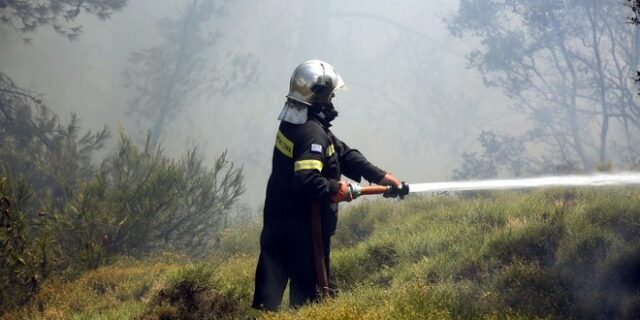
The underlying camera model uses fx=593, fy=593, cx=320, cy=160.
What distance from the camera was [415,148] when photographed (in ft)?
146

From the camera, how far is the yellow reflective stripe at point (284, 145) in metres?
4.27

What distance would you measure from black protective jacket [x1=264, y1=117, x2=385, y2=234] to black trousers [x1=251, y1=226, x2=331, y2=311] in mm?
85

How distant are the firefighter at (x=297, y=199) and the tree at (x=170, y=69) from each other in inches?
1103

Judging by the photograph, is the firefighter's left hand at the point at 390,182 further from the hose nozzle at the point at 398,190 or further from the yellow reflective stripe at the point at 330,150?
the yellow reflective stripe at the point at 330,150

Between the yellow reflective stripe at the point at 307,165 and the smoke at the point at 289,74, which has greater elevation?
the smoke at the point at 289,74

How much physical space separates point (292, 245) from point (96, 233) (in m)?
5.00

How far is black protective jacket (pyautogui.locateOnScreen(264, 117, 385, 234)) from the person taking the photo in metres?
4.07

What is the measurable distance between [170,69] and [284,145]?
32141 mm

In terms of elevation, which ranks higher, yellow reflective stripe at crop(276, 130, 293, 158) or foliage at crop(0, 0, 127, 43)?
foliage at crop(0, 0, 127, 43)

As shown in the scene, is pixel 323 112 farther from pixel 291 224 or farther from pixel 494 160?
pixel 494 160

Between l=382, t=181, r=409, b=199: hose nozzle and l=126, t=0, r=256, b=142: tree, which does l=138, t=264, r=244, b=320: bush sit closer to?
l=382, t=181, r=409, b=199: hose nozzle

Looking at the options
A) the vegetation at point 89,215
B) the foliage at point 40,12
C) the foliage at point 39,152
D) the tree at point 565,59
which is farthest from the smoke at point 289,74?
the vegetation at point 89,215

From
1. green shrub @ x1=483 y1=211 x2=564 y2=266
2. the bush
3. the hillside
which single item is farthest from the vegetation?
green shrub @ x1=483 y1=211 x2=564 y2=266

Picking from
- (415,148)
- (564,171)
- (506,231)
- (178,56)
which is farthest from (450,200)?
(415,148)
